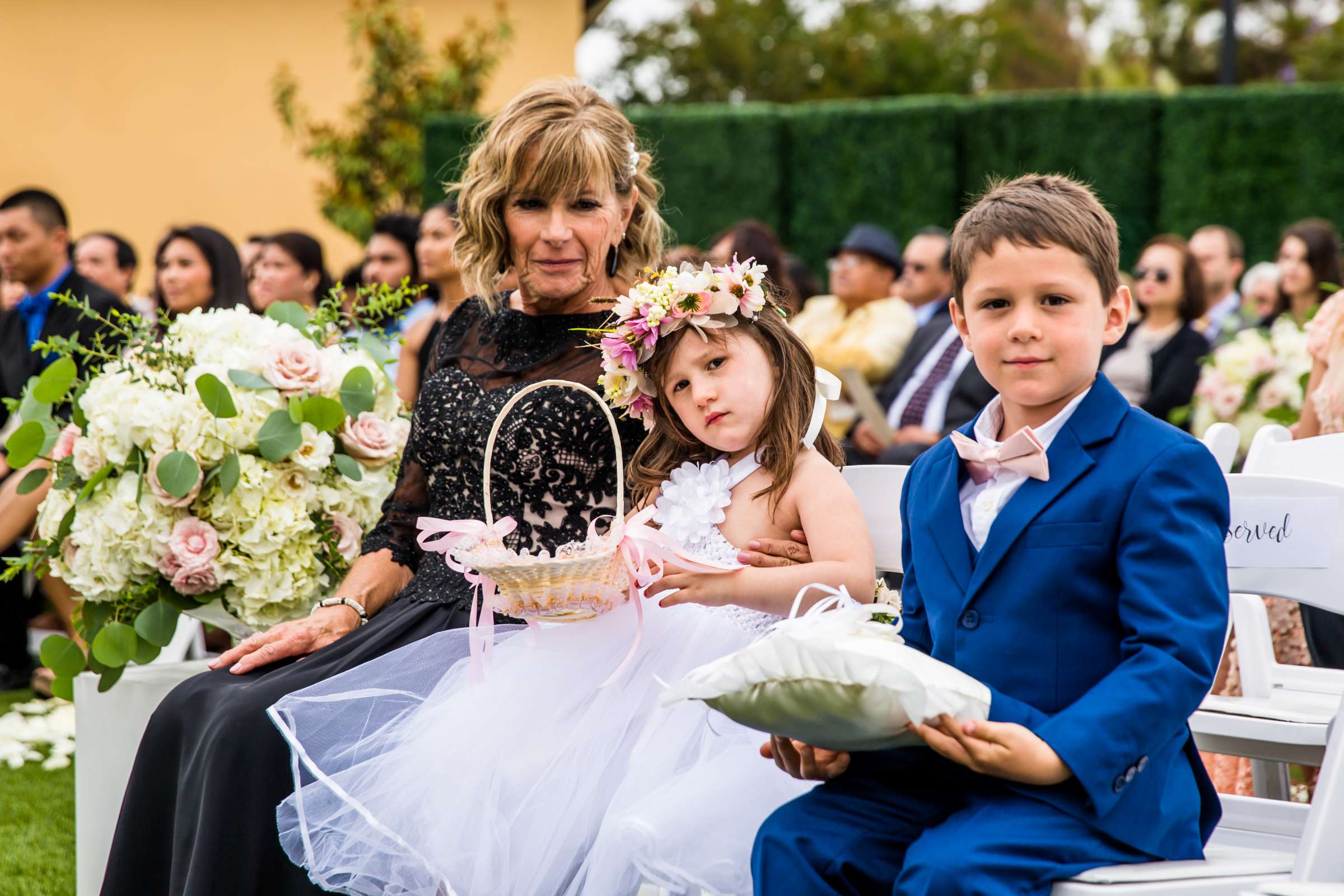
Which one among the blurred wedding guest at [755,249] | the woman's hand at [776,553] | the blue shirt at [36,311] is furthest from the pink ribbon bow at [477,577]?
the blue shirt at [36,311]

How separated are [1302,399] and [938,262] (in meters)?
2.41

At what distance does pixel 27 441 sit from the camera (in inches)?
123

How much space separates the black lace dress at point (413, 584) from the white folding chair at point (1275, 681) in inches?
52.5

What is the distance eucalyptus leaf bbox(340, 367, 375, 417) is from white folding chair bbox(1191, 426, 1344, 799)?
1.97 m

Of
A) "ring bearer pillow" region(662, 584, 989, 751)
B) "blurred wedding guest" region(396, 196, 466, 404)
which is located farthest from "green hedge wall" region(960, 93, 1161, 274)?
"ring bearer pillow" region(662, 584, 989, 751)

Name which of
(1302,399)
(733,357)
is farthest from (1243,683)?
(1302,399)

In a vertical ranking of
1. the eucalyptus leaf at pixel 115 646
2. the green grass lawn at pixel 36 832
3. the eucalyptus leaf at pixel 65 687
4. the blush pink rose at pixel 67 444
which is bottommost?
the green grass lawn at pixel 36 832

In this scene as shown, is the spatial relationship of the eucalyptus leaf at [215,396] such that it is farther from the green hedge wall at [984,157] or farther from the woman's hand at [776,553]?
the green hedge wall at [984,157]

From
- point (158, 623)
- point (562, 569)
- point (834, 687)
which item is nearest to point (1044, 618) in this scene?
point (834, 687)

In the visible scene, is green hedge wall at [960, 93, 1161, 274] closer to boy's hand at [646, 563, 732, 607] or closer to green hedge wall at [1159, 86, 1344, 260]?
green hedge wall at [1159, 86, 1344, 260]

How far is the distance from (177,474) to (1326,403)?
3.08 metres

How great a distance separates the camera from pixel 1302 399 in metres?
5.36

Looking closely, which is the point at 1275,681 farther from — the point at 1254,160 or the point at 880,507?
the point at 1254,160

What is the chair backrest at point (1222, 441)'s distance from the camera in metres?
2.99
